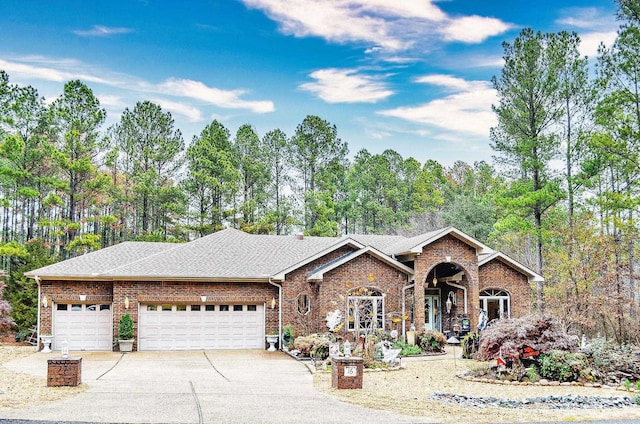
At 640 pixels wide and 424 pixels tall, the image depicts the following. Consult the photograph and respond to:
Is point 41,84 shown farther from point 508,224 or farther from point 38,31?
point 508,224

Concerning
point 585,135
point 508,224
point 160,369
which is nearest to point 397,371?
point 160,369

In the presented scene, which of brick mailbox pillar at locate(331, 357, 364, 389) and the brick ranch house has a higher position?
the brick ranch house

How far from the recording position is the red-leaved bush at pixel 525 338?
15.3m

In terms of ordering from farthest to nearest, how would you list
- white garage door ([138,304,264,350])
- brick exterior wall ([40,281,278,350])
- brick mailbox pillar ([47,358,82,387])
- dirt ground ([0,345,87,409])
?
white garage door ([138,304,264,350]) < brick exterior wall ([40,281,278,350]) < brick mailbox pillar ([47,358,82,387]) < dirt ground ([0,345,87,409])

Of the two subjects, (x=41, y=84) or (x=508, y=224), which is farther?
(x=41, y=84)

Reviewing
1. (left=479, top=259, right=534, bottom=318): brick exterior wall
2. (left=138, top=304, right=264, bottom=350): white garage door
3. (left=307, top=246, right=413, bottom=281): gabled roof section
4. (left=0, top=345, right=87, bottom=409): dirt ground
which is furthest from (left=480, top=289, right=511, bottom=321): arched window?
(left=0, top=345, right=87, bottom=409): dirt ground

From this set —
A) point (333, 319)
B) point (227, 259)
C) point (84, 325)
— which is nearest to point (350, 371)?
point (333, 319)

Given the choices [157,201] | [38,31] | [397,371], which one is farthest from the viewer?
[157,201]

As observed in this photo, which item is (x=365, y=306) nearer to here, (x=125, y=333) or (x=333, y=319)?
(x=333, y=319)

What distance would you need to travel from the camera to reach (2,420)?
371 inches

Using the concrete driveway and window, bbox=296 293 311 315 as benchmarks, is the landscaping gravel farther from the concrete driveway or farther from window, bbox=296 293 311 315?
window, bbox=296 293 311 315

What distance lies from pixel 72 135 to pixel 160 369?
67.4ft

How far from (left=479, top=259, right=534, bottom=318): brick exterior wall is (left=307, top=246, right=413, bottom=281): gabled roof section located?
362 cm

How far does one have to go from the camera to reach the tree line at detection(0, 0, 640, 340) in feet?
81.6
